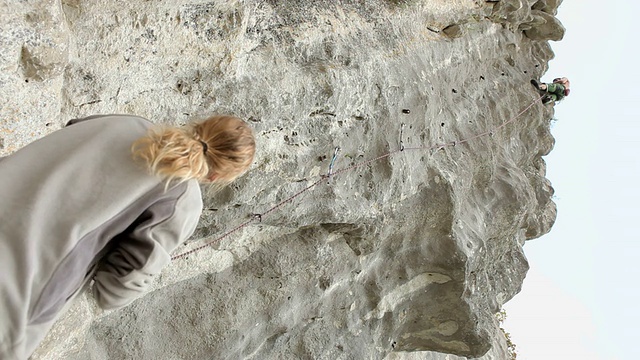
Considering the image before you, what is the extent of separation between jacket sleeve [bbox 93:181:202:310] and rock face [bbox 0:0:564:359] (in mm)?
1375

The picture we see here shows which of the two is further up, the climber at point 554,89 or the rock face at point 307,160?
the rock face at point 307,160

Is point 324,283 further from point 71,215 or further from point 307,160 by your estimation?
point 71,215

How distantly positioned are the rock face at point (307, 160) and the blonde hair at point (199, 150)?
1.46 meters

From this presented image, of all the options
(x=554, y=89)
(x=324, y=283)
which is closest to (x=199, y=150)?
(x=324, y=283)

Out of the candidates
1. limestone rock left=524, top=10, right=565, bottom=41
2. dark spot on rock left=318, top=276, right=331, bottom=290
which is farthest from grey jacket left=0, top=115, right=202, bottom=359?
limestone rock left=524, top=10, right=565, bottom=41

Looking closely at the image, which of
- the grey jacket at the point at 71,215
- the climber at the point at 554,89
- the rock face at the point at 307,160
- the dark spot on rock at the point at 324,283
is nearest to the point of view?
the grey jacket at the point at 71,215

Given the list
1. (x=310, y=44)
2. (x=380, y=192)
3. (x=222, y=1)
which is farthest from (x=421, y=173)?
(x=222, y=1)

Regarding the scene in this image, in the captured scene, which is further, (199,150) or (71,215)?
(199,150)

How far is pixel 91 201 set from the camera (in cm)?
272

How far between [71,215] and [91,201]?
102 mm

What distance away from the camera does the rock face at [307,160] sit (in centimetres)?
434

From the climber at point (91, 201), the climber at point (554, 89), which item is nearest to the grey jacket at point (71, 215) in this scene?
the climber at point (91, 201)

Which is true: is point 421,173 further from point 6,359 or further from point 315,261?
point 6,359

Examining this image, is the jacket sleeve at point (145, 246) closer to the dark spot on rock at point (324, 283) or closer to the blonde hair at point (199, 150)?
the blonde hair at point (199, 150)
